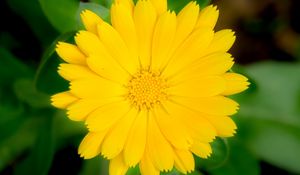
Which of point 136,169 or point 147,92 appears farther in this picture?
point 136,169

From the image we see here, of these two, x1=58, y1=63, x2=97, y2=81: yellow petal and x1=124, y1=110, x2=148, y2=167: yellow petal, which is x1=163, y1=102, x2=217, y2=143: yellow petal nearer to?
x1=124, y1=110, x2=148, y2=167: yellow petal

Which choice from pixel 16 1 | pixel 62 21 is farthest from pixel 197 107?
pixel 16 1

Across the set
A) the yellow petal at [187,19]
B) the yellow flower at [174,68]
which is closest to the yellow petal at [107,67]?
the yellow flower at [174,68]

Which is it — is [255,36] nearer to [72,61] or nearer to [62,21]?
[62,21]

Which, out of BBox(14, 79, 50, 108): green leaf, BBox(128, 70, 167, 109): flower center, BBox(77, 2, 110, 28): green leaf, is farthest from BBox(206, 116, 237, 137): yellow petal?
BBox(14, 79, 50, 108): green leaf

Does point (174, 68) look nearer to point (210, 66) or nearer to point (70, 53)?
point (210, 66)

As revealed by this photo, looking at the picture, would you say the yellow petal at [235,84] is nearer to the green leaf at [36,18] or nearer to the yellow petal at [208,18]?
the yellow petal at [208,18]

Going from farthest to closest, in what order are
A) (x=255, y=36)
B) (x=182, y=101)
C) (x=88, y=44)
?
(x=255, y=36), (x=182, y=101), (x=88, y=44)
